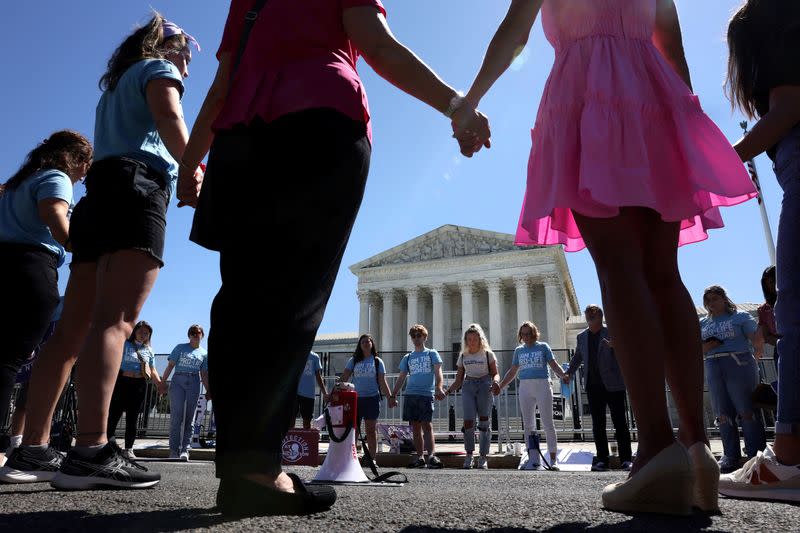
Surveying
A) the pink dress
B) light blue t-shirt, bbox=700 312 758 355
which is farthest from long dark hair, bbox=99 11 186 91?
light blue t-shirt, bbox=700 312 758 355

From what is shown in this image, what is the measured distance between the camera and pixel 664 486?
1479 mm

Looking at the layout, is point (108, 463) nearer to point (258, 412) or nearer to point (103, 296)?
point (103, 296)

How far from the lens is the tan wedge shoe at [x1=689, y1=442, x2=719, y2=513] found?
5.05 ft

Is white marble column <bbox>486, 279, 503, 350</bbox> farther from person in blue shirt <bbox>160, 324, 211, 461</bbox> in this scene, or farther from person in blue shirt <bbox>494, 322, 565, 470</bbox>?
person in blue shirt <bbox>160, 324, 211, 461</bbox>

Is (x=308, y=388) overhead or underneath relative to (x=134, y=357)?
underneath

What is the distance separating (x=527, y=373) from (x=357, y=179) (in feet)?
22.3

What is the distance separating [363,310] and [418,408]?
37.9 meters

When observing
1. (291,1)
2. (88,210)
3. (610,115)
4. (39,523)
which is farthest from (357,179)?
(88,210)

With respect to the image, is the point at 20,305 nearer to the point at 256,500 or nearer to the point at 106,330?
the point at 106,330

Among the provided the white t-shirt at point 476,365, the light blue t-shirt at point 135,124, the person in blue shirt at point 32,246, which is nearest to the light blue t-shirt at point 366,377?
A: the white t-shirt at point 476,365

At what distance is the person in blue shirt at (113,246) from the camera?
7.14 ft

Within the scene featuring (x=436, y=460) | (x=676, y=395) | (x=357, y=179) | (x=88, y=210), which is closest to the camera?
(x=357, y=179)

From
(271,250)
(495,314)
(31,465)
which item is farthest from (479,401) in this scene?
(495,314)

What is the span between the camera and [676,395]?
1820mm
